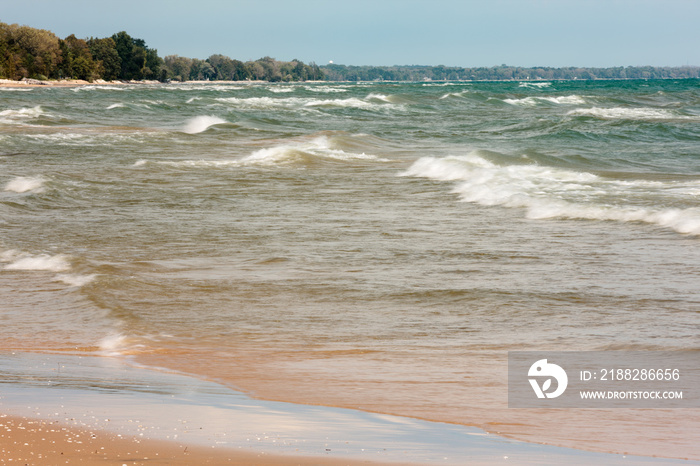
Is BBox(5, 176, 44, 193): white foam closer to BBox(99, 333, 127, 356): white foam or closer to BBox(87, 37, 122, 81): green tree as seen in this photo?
BBox(99, 333, 127, 356): white foam

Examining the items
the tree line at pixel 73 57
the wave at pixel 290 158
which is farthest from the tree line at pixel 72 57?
the wave at pixel 290 158

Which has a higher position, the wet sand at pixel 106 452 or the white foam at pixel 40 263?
the wet sand at pixel 106 452

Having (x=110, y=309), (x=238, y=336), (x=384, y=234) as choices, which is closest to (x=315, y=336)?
(x=238, y=336)

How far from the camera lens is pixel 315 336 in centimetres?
611

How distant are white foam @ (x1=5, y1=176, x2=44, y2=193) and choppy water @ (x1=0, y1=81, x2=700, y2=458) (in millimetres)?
75

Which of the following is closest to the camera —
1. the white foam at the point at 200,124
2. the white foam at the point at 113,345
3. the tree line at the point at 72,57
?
the white foam at the point at 113,345

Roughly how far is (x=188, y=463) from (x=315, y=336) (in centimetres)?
282

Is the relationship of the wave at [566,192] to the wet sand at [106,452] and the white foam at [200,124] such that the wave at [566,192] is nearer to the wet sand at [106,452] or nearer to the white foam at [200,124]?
the wet sand at [106,452]

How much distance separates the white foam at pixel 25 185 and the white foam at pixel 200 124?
14.8 meters

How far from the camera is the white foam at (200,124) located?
3100 cm

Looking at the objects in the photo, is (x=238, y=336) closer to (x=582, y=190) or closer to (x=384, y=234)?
(x=384, y=234)

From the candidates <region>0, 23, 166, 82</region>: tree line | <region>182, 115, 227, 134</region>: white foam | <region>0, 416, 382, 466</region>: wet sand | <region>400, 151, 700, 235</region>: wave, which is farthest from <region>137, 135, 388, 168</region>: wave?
<region>0, 23, 166, 82</region>: tree line

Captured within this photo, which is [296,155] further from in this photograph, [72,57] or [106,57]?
[106,57]

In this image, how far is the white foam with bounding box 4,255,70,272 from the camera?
27.9ft
